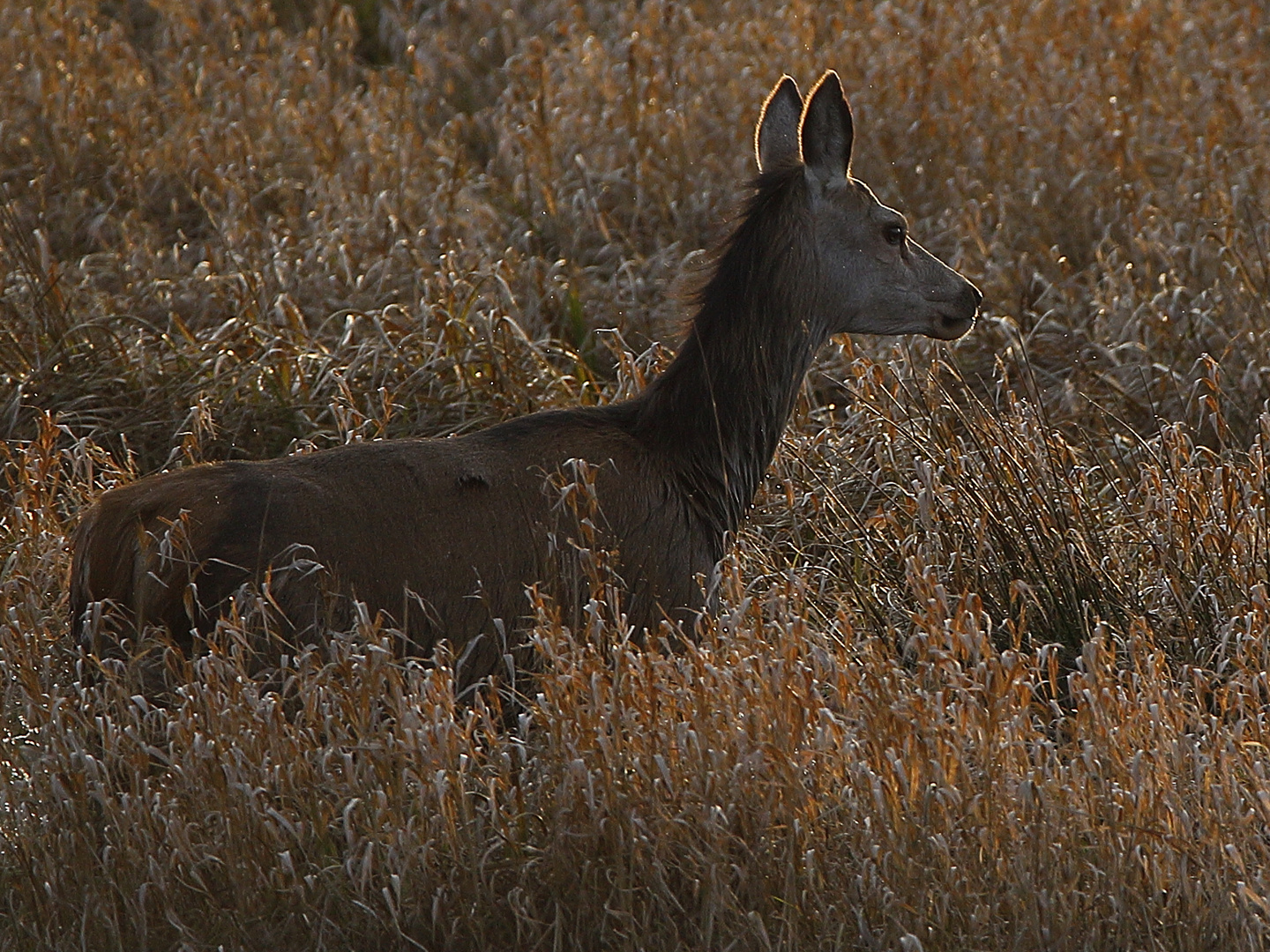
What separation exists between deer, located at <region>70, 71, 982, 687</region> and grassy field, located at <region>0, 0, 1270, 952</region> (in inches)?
6.9

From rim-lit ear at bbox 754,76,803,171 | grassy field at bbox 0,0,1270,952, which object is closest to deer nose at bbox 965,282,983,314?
grassy field at bbox 0,0,1270,952

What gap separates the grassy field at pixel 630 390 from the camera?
3.58 m

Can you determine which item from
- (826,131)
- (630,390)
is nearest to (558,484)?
(826,131)

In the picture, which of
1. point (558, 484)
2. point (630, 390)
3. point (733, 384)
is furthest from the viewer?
point (630, 390)

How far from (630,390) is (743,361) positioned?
127 centimetres

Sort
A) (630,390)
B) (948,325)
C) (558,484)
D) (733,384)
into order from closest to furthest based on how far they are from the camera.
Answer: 1. (558,484)
2. (733,384)
3. (948,325)
4. (630,390)

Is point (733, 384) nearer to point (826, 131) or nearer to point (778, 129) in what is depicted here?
point (826, 131)

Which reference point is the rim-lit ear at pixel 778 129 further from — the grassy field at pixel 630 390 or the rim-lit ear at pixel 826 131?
the grassy field at pixel 630 390

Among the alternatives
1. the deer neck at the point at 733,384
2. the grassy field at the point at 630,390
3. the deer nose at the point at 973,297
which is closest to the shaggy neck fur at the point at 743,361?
the deer neck at the point at 733,384

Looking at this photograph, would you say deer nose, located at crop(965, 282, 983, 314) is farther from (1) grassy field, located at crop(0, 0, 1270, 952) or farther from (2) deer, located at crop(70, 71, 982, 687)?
(1) grassy field, located at crop(0, 0, 1270, 952)

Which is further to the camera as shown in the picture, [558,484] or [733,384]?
[733,384]

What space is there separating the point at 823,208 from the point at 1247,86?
16.4ft

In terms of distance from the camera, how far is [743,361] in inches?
197

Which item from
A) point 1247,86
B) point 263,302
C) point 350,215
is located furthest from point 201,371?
point 1247,86
